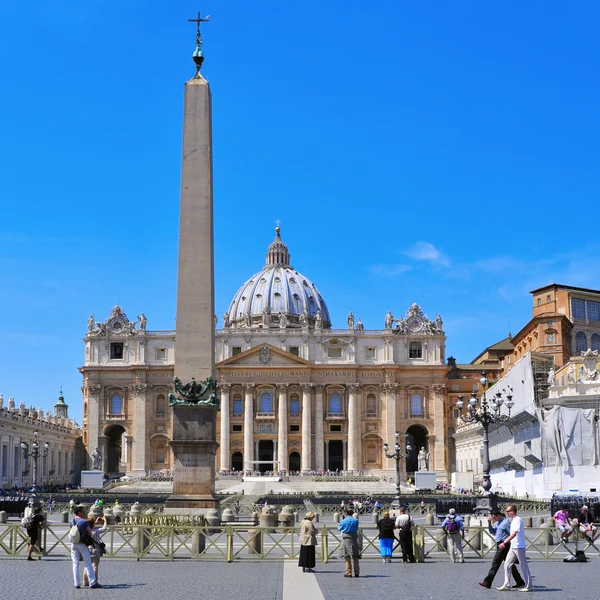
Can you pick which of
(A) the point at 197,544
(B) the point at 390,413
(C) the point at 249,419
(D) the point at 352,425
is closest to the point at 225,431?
(C) the point at 249,419

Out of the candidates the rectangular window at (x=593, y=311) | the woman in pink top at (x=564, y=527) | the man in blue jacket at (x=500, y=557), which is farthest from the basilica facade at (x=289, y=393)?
the man in blue jacket at (x=500, y=557)

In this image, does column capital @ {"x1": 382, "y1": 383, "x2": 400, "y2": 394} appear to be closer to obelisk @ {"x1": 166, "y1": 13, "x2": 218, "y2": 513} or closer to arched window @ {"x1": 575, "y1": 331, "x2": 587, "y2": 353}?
arched window @ {"x1": 575, "y1": 331, "x2": 587, "y2": 353}

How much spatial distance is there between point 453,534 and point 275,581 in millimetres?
5103

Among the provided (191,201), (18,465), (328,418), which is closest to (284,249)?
(328,418)

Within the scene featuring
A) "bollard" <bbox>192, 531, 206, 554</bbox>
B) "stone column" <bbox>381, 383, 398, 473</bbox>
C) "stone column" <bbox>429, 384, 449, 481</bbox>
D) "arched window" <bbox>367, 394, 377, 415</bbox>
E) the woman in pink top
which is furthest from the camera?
"arched window" <bbox>367, 394, 377, 415</bbox>

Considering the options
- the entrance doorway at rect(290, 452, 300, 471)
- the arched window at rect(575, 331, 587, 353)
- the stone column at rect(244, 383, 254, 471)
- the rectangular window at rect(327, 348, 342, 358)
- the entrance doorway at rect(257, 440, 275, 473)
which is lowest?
the entrance doorway at rect(290, 452, 300, 471)

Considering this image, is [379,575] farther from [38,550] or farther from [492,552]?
[38,550]

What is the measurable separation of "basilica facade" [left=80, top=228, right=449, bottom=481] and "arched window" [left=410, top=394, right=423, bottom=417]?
0.11 meters

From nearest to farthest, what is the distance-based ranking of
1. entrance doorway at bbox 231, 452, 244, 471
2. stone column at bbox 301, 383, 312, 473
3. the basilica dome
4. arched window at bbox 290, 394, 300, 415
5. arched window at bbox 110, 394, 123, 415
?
stone column at bbox 301, 383, 312, 473
arched window at bbox 290, 394, 300, 415
entrance doorway at bbox 231, 452, 244, 471
arched window at bbox 110, 394, 123, 415
the basilica dome

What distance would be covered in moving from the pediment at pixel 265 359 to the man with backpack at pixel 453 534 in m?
79.1

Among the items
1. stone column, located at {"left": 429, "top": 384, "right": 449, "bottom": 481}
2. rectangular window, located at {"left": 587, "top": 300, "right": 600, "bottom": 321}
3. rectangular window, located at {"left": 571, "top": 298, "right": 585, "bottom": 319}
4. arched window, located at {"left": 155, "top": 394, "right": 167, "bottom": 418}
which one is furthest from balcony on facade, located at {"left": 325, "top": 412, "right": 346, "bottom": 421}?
rectangular window, located at {"left": 587, "top": 300, "right": 600, "bottom": 321}

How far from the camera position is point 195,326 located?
2455 cm

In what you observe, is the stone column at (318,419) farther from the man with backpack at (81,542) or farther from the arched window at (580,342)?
the man with backpack at (81,542)

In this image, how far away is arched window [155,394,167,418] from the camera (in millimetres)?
101312
